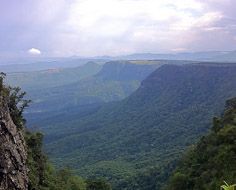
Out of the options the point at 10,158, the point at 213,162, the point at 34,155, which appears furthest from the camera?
the point at 34,155

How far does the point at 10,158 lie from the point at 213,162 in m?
29.7

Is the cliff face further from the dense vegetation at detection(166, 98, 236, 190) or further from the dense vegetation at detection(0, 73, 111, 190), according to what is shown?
the dense vegetation at detection(166, 98, 236, 190)

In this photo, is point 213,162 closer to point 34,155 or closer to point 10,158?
point 34,155

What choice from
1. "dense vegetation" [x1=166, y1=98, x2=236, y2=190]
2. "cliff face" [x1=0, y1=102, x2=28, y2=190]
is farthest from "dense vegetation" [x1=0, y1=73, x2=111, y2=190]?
"dense vegetation" [x1=166, y1=98, x2=236, y2=190]

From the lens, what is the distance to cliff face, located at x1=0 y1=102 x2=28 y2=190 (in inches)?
2101

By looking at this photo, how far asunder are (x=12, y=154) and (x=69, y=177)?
3377 centimetres

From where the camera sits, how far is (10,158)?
180 ft

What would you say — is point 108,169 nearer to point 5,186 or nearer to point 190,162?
point 190,162

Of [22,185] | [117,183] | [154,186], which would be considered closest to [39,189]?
[22,185]

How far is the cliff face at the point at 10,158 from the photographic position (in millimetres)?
53375

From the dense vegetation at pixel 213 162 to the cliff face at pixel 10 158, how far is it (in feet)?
78.7

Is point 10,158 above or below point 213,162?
above

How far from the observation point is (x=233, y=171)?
2260 inches

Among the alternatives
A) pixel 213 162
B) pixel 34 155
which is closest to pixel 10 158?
pixel 34 155
